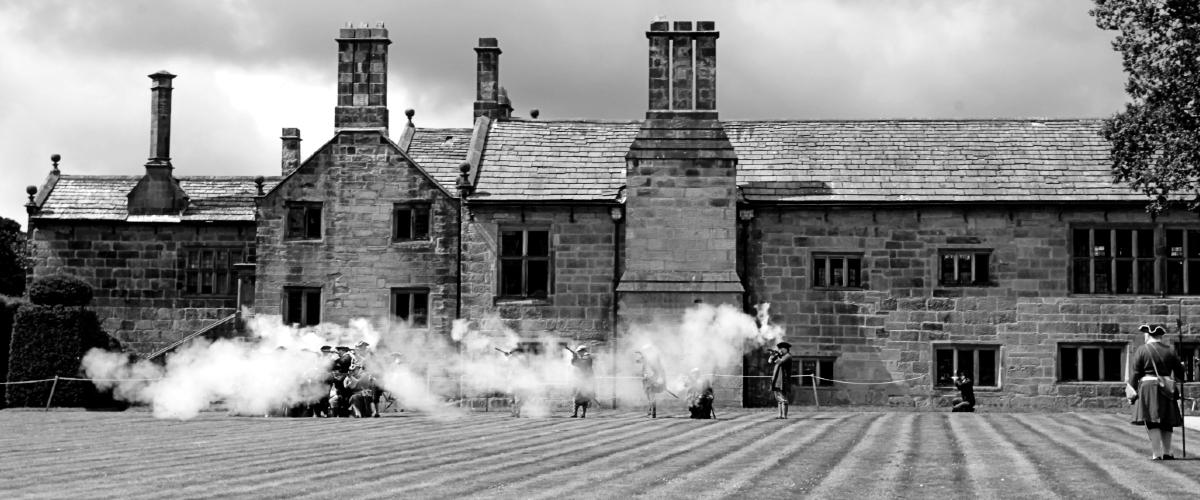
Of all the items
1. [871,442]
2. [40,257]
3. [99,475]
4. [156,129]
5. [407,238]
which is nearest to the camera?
[99,475]

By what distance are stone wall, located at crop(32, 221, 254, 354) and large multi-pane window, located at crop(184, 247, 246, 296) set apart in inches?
9.2

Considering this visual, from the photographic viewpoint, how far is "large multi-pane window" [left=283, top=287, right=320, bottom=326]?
3541cm

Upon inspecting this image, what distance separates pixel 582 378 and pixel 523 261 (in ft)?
19.6

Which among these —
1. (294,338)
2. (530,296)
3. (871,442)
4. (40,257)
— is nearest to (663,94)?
(530,296)

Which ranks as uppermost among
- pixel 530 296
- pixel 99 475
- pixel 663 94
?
pixel 663 94

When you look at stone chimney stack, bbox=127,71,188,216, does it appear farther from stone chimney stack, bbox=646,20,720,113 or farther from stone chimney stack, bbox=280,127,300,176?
stone chimney stack, bbox=646,20,720,113

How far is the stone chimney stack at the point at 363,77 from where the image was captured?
3584 cm

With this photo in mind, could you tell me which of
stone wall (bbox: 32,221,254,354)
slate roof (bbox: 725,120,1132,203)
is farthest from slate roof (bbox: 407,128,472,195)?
slate roof (bbox: 725,120,1132,203)

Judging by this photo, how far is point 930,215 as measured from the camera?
1352 inches

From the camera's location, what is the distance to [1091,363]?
112 ft

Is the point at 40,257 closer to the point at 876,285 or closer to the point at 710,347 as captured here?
the point at 710,347

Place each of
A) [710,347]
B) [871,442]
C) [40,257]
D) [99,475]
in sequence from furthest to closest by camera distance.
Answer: [40,257] < [710,347] < [871,442] < [99,475]

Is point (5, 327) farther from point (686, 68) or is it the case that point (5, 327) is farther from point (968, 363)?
point (968, 363)

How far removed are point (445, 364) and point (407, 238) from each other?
10.8ft
